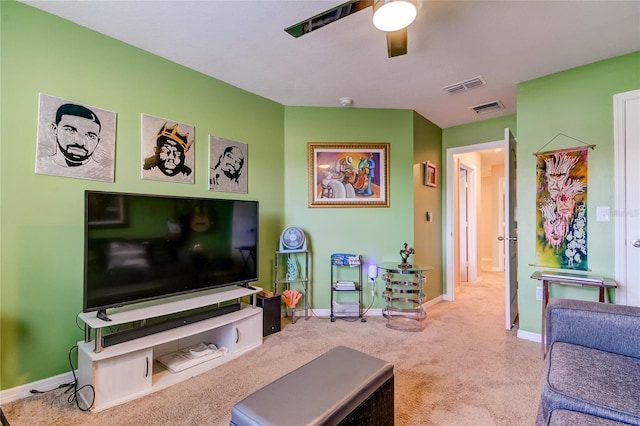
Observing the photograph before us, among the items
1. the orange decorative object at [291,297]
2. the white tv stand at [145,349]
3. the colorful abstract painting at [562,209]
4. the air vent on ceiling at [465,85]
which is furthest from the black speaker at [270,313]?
the air vent on ceiling at [465,85]

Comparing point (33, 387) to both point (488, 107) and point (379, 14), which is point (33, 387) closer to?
point (379, 14)

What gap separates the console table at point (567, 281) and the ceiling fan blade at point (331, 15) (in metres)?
2.44

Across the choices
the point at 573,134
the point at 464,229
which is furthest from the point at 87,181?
the point at 464,229

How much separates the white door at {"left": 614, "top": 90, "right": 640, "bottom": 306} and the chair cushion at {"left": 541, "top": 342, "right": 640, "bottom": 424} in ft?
4.61

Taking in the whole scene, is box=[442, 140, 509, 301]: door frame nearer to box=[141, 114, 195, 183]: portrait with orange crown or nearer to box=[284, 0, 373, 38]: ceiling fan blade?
box=[284, 0, 373, 38]: ceiling fan blade

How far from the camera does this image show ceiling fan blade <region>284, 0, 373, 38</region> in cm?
148

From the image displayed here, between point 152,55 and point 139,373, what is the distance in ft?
7.87

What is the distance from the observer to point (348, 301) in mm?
3557

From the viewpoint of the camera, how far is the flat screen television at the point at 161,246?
6.25ft

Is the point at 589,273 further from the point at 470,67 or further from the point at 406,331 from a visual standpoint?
the point at 470,67

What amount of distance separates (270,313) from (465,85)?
9.84 feet

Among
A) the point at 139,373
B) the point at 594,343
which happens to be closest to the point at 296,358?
the point at 139,373

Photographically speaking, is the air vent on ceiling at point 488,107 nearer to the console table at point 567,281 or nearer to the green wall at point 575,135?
the green wall at point 575,135

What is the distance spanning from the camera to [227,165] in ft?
9.86
